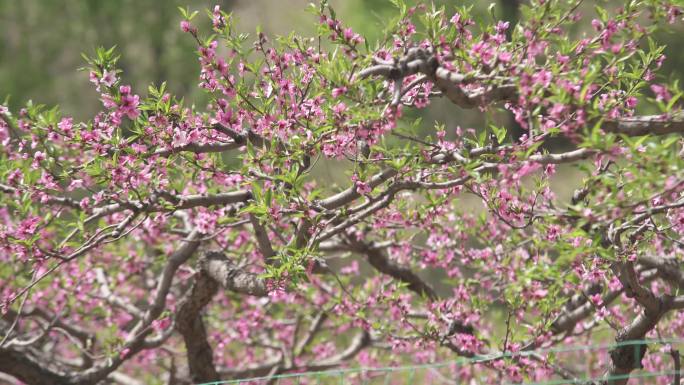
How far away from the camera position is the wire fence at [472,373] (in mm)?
3415

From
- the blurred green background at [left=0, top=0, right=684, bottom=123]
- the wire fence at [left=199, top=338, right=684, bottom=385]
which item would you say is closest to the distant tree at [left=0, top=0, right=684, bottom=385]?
the wire fence at [left=199, top=338, right=684, bottom=385]

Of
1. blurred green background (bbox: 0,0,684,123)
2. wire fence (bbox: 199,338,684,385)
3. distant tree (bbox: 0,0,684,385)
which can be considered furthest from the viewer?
blurred green background (bbox: 0,0,684,123)

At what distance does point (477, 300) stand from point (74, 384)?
8.57 ft

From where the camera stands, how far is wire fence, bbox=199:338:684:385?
11.2 ft

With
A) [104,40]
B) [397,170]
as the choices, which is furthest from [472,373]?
[104,40]

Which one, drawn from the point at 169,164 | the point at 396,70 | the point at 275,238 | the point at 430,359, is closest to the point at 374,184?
the point at 396,70

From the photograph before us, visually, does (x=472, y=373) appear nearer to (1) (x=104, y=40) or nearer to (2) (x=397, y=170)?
(2) (x=397, y=170)

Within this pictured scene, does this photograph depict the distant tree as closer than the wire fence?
Yes

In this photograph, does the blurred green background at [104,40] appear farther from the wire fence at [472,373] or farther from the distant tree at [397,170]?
the distant tree at [397,170]

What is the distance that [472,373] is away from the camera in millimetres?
6160

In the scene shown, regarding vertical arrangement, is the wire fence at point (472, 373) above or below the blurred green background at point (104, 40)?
below

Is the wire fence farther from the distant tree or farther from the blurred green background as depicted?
the blurred green background

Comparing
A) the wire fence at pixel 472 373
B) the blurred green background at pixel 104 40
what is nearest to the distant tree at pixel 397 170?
the wire fence at pixel 472 373

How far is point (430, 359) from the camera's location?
260 inches
